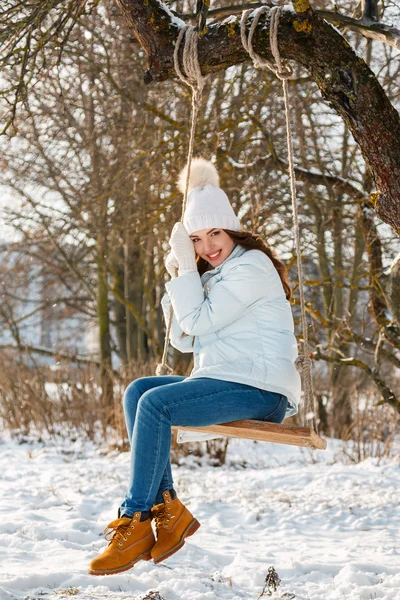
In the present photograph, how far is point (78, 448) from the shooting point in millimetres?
8445

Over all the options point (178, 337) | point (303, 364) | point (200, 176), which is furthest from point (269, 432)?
point (200, 176)

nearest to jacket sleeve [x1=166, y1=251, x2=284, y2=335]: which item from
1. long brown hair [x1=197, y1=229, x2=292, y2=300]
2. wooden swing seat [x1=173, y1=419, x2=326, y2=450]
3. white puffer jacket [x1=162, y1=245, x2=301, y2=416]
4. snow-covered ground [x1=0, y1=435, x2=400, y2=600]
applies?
white puffer jacket [x1=162, y1=245, x2=301, y2=416]

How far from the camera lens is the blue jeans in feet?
8.94

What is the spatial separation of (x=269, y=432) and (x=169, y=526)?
609mm

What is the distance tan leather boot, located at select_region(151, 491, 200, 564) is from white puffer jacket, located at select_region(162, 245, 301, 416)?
0.55m

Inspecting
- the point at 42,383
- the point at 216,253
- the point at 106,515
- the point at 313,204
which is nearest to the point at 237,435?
the point at 216,253

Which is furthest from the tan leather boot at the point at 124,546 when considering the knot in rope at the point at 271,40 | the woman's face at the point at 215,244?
the knot in rope at the point at 271,40

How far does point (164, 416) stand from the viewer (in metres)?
2.73

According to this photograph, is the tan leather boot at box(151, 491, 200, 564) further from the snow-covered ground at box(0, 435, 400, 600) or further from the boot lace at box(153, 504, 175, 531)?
the snow-covered ground at box(0, 435, 400, 600)

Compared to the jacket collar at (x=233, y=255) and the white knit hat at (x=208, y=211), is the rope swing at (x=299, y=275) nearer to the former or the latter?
the white knit hat at (x=208, y=211)

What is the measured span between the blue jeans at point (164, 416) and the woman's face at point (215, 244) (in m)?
0.63

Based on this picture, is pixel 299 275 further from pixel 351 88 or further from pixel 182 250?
pixel 351 88

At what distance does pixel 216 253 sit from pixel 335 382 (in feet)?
24.9

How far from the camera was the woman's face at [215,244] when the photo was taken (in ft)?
10.4
